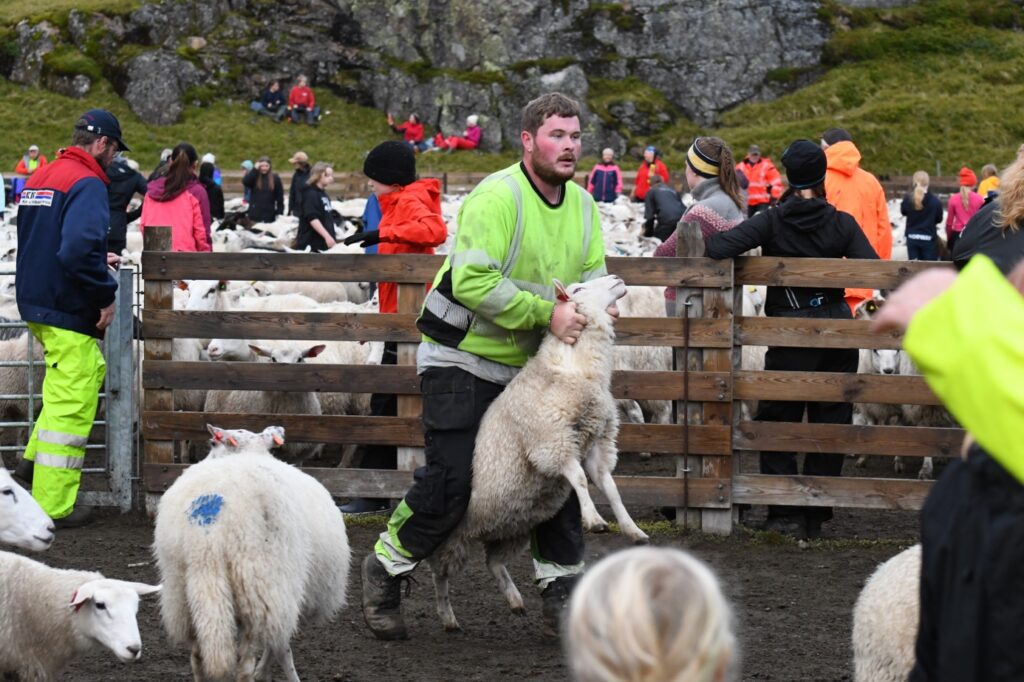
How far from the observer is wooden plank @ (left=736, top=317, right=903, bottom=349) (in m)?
7.54

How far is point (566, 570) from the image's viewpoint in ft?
18.6

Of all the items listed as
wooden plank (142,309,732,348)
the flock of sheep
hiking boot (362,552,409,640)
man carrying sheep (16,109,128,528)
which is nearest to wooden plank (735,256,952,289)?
wooden plank (142,309,732,348)

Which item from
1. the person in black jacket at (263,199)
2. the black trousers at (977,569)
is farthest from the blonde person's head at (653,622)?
the person in black jacket at (263,199)

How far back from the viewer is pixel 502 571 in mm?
5852

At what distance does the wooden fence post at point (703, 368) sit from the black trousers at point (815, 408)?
334 millimetres

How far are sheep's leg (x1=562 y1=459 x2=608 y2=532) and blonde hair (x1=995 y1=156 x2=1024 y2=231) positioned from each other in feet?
6.01

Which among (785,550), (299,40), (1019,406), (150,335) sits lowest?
(785,550)

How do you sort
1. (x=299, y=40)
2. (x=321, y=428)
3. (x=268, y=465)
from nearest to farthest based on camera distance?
(x=268, y=465)
(x=321, y=428)
(x=299, y=40)

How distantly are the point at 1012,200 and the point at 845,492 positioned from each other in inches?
129

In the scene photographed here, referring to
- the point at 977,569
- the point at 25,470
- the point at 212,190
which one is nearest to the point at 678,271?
the point at 25,470

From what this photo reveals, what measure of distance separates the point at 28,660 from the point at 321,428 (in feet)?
10.6

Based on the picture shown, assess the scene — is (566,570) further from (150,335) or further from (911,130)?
(911,130)

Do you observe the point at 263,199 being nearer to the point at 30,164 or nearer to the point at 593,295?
the point at 30,164

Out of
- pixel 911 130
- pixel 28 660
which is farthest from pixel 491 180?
pixel 911 130
